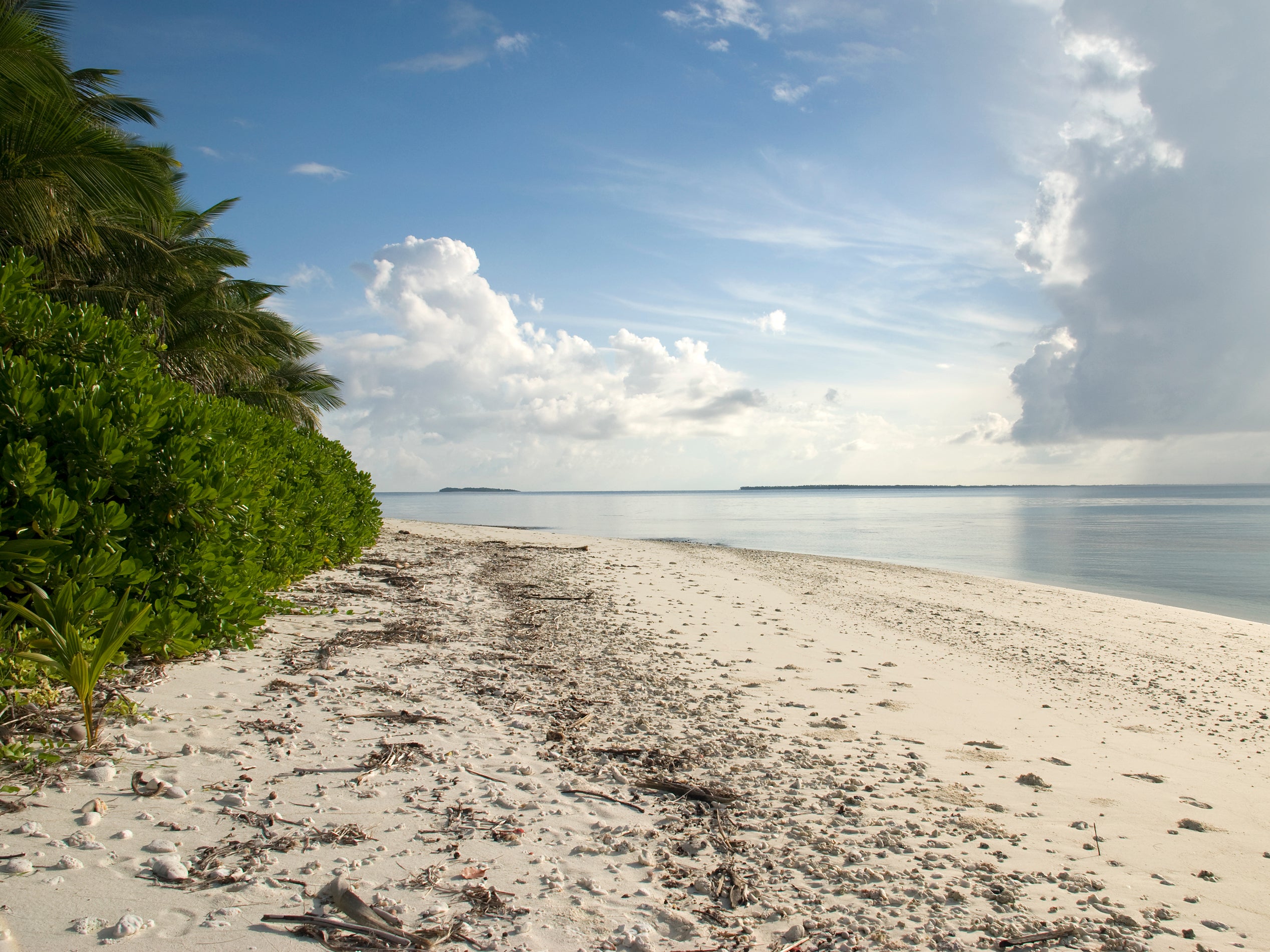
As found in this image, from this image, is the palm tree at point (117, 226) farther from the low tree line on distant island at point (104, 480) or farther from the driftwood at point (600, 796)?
the driftwood at point (600, 796)

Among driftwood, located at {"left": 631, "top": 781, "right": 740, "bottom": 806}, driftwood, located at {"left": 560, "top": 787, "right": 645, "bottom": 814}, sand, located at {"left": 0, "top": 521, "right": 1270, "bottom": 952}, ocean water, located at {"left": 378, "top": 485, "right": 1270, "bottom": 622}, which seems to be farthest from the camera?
ocean water, located at {"left": 378, "top": 485, "right": 1270, "bottom": 622}

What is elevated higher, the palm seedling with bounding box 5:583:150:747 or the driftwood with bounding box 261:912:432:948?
the palm seedling with bounding box 5:583:150:747

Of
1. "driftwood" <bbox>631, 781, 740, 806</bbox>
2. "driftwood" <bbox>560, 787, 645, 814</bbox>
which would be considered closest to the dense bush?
"driftwood" <bbox>560, 787, 645, 814</bbox>

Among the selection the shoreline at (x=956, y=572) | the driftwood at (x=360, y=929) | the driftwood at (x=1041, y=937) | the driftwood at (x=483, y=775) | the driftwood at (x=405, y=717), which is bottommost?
the shoreline at (x=956, y=572)

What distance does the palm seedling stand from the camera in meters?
3.28

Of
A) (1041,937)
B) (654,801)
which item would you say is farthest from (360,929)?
(1041,937)

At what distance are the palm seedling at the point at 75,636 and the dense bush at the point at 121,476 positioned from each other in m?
0.13

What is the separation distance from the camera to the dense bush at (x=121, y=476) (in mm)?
3756

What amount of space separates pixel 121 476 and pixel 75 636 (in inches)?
48.4

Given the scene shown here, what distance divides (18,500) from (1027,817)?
583 cm

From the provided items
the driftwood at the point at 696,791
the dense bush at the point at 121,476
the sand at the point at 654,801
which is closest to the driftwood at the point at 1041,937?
the sand at the point at 654,801

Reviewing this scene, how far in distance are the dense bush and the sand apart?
598 mm

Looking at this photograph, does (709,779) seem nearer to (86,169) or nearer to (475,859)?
(475,859)

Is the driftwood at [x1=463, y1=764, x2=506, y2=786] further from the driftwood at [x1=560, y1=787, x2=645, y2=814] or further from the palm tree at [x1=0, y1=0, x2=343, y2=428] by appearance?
the palm tree at [x1=0, y1=0, x2=343, y2=428]
